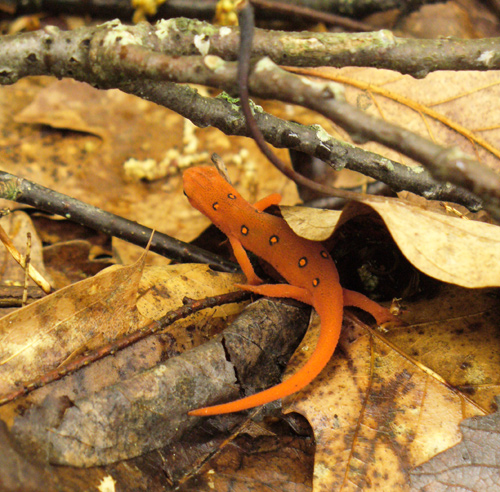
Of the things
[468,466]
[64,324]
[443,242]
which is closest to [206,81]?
[443,242]

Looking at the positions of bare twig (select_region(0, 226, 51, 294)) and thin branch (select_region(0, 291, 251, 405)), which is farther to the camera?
bare twig (select_region(0, 226, 51, 294))

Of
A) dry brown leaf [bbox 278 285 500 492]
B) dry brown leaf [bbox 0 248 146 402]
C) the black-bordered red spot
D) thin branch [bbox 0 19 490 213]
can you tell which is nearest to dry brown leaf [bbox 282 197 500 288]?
thin branch [bbox 0 19 490 213]

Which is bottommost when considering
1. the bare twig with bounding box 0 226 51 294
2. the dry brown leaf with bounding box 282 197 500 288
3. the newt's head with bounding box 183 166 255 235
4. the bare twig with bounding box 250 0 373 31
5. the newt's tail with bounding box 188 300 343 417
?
the newt's tail with bounding box 188 300 343 417

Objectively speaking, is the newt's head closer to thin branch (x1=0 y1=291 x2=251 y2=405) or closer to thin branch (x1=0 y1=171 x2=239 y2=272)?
thin branch (x1=0 y1=171 x2=239 y2=272)

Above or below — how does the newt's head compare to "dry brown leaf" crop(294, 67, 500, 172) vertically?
below

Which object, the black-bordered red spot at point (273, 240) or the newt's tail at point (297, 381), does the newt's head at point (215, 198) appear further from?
the newt's tail at point (297, 381)

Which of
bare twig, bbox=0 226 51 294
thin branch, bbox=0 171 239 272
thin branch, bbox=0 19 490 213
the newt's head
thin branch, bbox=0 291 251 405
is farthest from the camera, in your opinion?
the newt's head

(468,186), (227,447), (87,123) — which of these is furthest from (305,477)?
(87,123)
